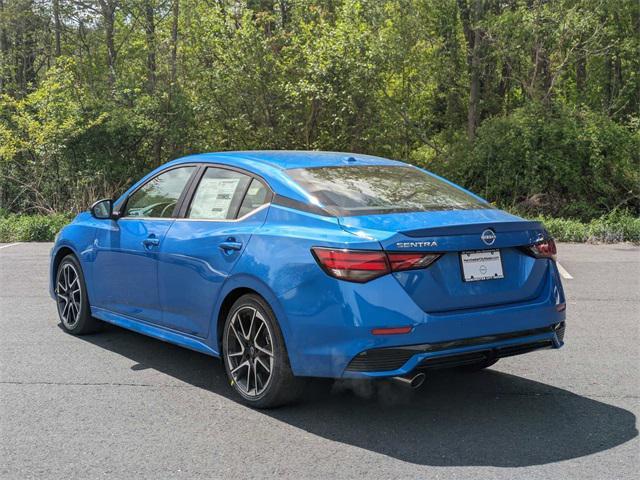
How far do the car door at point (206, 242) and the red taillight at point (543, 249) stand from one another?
1.67m

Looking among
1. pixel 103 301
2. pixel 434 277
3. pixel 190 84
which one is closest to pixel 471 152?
pixel 190 84

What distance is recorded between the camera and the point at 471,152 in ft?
64.4

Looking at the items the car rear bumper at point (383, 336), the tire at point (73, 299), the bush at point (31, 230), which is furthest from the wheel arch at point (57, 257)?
the bush at point (31, 230)

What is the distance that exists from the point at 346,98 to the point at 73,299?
1411 centimetres

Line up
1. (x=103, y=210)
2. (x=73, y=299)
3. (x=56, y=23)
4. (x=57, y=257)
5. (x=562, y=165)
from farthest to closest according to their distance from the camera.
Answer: (x=56, y=23), (x=562, y=165), (x=57, y=257), (x=73, y=299), (x=103, y=210)

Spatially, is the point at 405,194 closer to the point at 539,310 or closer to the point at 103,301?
the point at 539,310

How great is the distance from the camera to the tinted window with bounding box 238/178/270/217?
534cm

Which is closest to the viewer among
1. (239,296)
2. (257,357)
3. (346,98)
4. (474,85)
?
(257,357)

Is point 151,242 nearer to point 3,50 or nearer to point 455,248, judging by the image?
point 455,248

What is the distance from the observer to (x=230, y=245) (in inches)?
207

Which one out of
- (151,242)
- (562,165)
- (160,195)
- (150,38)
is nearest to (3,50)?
(150,38)

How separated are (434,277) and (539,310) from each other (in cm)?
81

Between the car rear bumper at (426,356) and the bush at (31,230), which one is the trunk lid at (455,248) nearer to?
the car rear bumper at (426,356)

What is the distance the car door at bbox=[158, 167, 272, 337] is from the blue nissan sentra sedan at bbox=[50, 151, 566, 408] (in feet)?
0.03
